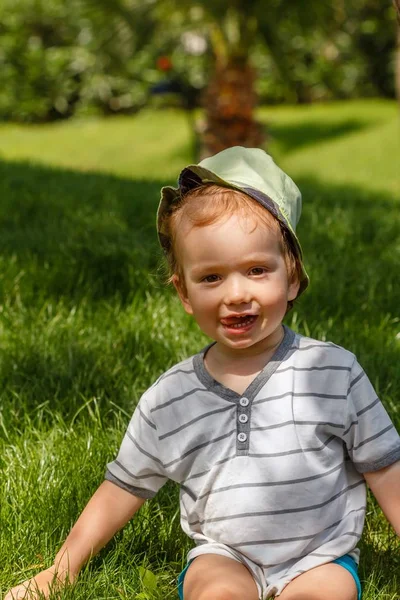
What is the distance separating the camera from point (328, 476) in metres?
1.91

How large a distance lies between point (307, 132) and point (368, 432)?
531 inches

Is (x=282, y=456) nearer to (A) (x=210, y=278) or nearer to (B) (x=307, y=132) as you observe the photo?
(A) (x=210, y=278)

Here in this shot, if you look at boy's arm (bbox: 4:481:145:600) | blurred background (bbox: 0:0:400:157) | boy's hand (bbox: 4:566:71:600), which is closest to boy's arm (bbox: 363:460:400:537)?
boy's arm (bbox: 4:481:145:600)

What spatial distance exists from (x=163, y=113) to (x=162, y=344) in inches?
602

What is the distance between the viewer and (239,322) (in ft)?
6.42

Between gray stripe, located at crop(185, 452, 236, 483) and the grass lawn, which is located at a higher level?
gray stripe, located at crop(185, 452, 236, 483)

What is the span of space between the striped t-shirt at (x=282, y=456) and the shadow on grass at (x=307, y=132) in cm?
1236

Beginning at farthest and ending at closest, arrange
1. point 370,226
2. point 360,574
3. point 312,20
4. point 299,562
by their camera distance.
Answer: point 312,20
point 370,226
point 360,574
point 299,562

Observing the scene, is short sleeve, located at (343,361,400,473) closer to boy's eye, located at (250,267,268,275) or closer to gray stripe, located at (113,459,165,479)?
boy's eye, located at (250,267,268,275)

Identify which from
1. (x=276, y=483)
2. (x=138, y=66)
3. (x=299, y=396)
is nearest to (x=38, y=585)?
(x=276, y=483)

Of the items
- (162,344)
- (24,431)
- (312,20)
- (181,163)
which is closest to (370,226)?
(162,344)

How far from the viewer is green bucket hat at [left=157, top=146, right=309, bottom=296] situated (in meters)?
A: 1.95

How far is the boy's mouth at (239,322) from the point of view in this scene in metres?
1.95

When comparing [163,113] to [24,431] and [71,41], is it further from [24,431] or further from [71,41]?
[24,431]
